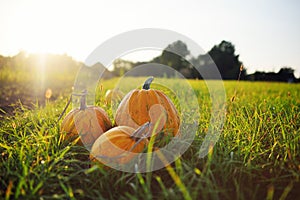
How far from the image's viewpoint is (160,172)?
167 centimetres

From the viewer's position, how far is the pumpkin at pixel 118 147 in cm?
167

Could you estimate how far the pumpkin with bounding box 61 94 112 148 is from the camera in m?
2.16

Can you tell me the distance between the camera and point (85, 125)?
2.20 m

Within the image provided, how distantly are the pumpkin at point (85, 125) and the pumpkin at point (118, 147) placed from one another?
1.29 feet

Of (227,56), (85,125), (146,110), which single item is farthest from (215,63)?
(227,56)

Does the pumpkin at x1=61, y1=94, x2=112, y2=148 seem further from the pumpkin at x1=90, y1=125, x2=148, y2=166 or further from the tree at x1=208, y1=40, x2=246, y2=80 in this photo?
the tree at x1=208, y1=40, x2=246, y2=80

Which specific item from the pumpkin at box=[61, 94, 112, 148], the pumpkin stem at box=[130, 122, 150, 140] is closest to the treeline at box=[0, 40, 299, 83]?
the pumpkin at box=[61, 94, 112, 148]

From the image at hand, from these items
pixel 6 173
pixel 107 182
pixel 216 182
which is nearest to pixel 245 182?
pixel 216 182

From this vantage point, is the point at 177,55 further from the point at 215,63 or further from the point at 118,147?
the point at 118,147

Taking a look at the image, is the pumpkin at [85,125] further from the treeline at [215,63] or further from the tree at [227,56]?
the tree at [227,56]

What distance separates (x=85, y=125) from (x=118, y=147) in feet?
1.90

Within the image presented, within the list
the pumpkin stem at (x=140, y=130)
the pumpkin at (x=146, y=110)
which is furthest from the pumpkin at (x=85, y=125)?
the pumpkin stem at (x=140, y=130)

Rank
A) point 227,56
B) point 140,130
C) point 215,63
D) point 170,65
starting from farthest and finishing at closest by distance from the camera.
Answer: point 227,56 → point 170,65 → point 215,63 → point 140,130

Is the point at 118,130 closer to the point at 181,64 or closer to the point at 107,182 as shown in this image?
the point at 107,182
